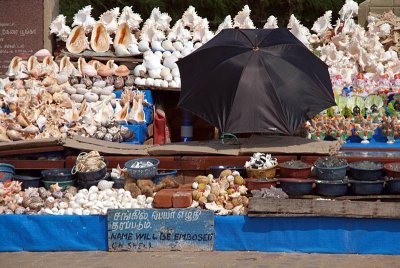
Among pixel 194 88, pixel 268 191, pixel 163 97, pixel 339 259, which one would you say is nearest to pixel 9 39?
pixel 163 97

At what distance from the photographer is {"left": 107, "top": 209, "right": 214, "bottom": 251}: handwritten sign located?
8.00 metres

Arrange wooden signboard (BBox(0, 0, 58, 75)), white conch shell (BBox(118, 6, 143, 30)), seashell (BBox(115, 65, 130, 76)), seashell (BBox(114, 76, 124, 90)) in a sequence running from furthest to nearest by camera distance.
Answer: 1. wooden signboard (BBox(0, 0, 58, 75))
2. white conch shell (BBox(118, 6, 143, 30))
3. seashell (BBox(115, 65, 130, 76))
4. seashell (BBox(114, 76, 124, 90))

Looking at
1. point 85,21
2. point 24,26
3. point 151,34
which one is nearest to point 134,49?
point 151,34

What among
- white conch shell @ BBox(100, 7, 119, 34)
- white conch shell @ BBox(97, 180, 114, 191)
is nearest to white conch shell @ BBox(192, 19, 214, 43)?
white conch shell @ BBox(100, 7, 119, 34)

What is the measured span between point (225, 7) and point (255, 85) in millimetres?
9327

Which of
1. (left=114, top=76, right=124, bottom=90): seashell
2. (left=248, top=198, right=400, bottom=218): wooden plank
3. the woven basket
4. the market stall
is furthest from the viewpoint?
(left=114, top=76, right=124, bottom=90): seashell

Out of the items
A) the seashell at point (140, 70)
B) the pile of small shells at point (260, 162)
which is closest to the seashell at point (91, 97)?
the seashell at point (140, 70)

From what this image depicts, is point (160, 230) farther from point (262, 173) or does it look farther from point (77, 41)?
point (77, 41)

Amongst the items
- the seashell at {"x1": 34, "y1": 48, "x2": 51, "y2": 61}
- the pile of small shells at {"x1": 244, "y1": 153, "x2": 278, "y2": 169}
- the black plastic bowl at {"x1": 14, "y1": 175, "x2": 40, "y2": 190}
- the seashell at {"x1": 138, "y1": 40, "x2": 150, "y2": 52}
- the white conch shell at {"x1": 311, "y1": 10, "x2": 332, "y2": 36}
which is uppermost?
the white conch shell at {"x1": 311, "y1": 10, "x2": 332, "y2": 36}

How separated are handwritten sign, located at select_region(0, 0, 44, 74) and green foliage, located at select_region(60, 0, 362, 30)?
4.86m

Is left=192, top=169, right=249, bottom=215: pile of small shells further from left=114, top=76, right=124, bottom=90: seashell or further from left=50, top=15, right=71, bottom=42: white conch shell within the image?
left=50, top=15, right=71, bottom=42: white conch shell

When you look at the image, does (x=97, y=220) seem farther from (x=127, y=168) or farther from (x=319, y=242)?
(x=319, y=242)

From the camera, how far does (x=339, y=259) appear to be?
25.2 feet

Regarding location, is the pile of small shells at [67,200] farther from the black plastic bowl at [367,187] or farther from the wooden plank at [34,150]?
the black plastic bowl at [367,187]
